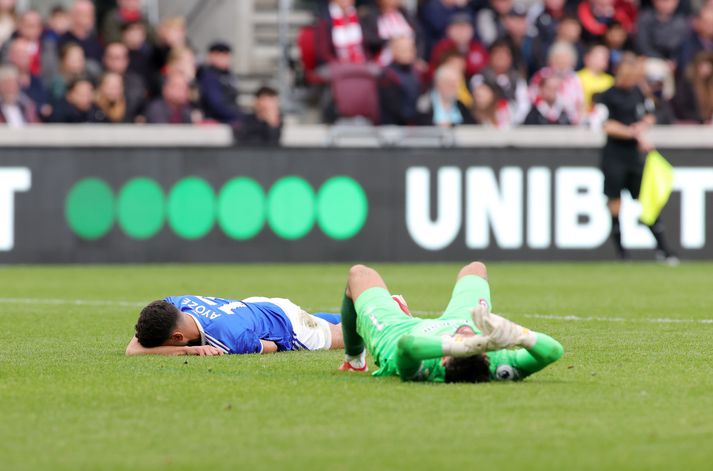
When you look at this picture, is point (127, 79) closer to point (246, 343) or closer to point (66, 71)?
point (66, 71)

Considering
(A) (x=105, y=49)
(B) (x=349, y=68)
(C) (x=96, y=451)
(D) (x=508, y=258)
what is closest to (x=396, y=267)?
(D) (x=508, y=258)

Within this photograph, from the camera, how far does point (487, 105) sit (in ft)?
71.3

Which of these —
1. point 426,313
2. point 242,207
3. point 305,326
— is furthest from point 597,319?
point 242,207

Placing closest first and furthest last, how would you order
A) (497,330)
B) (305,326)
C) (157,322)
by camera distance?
(497,330)
(157,322)
(305,326)

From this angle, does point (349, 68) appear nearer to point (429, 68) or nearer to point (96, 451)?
point (429, 68)

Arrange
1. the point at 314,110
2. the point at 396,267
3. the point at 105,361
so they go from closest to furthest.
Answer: the point at 105,361
the point at 396,267
the point at 314,110

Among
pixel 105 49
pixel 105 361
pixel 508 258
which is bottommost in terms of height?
pixel 508 258

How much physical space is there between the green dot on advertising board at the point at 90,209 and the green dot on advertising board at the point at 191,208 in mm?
774

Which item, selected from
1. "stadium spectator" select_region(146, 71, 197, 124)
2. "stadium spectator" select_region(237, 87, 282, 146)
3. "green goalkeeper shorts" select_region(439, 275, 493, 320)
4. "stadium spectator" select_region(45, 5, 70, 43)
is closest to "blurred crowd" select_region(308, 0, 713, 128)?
"stadium spectator" select_region(237, 87, 282, 146)

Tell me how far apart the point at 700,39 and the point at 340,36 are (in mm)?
5636

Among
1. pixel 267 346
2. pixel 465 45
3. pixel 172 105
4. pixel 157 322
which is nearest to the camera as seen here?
pixel 157 322

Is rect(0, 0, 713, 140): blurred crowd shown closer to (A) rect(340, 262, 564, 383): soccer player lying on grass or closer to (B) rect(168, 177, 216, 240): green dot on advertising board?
(B) rect(168, 177, 216, 240): green dot on advertising board

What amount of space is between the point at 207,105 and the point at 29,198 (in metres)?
3.41

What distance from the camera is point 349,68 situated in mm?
21750
